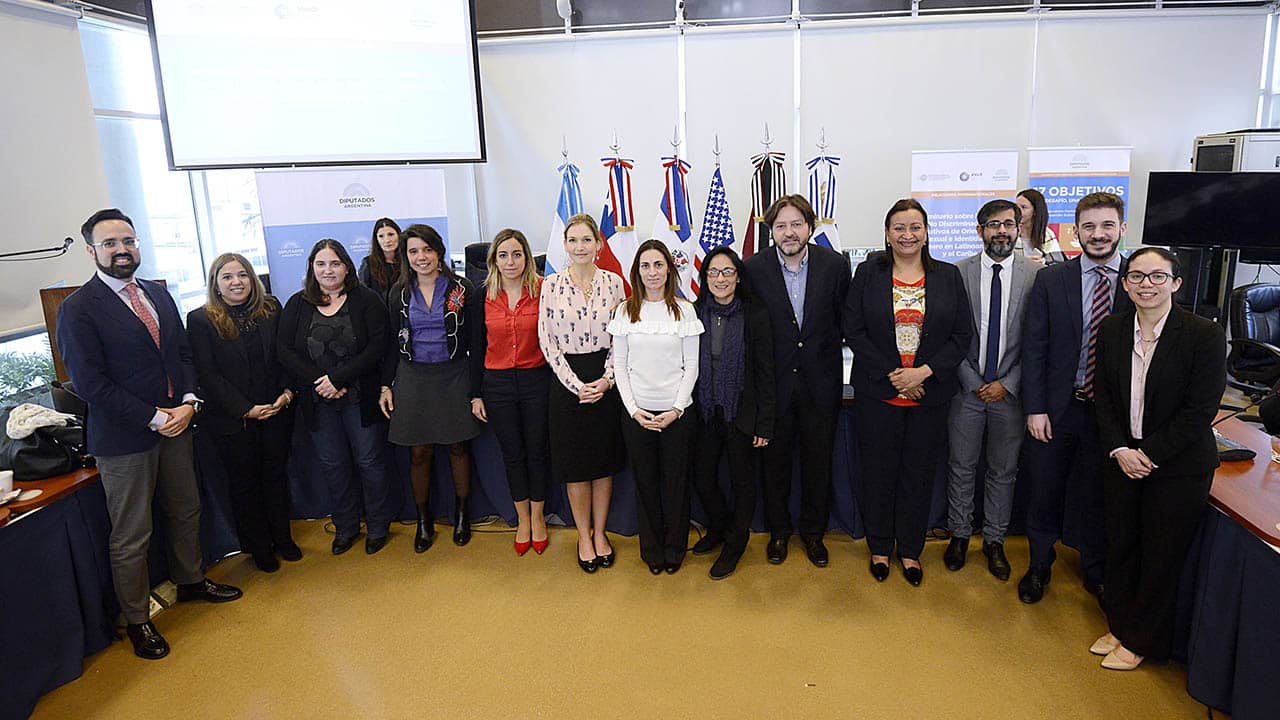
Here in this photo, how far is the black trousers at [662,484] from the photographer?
10.5 feet

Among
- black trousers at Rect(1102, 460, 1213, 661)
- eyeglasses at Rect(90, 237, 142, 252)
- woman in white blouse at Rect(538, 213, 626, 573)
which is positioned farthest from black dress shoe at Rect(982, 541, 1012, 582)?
eyeglasses at Rect(90, 237, 142, 252)

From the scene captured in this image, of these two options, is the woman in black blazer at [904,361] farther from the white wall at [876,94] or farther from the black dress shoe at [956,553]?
the white wall at [876,94]

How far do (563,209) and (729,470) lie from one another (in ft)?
10.5

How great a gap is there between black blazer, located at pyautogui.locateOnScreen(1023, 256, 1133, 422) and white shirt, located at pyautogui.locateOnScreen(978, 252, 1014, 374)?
106 millimetres

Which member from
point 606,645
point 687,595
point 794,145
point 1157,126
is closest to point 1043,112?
point 1157,126

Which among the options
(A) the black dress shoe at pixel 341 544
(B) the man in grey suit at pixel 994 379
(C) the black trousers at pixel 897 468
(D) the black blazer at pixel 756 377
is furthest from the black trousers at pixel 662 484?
(A) the black dress shoe at pixel 341 544

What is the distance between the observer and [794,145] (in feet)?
20.7

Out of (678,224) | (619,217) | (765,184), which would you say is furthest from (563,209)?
(765,184)

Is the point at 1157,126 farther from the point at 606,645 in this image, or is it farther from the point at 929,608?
the point at 606,645

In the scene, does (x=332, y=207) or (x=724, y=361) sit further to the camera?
(x=332, y=207)

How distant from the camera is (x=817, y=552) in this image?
3439 mm

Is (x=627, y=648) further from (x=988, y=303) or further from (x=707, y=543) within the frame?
(x=988, y=303)

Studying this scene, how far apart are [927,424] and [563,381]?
5.22ft

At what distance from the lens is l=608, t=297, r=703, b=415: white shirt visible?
122 inches
